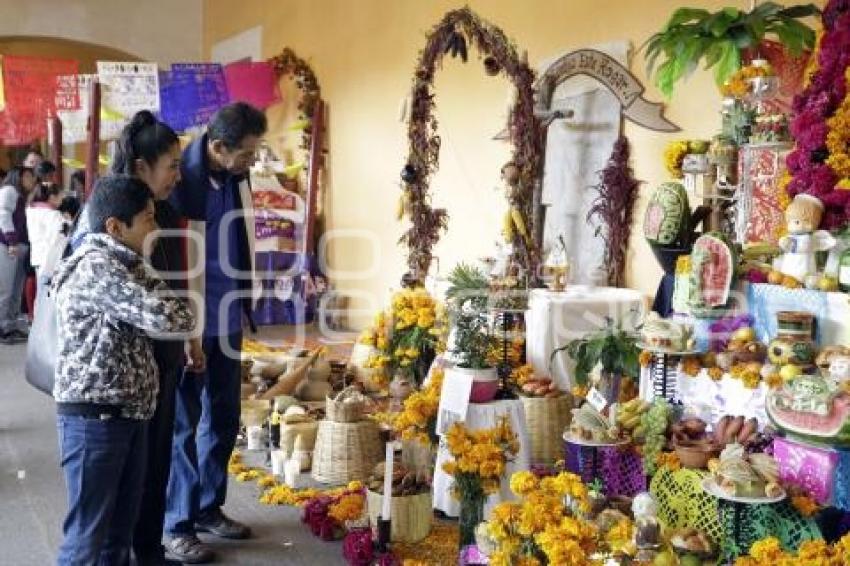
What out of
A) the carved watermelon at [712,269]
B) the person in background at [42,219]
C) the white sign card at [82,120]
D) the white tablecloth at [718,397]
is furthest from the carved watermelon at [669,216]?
the white sign card at [82,120]

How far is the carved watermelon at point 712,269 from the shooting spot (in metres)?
2.98

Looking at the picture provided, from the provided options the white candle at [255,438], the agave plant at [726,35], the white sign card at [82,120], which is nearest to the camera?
the agave plant at [726,35]

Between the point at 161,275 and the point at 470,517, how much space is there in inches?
47.1

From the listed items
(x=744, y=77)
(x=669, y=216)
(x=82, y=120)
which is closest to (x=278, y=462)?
(x=669, y=216)

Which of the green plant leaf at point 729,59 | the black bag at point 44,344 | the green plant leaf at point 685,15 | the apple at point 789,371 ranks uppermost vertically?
the green plant leaf at point 685,15

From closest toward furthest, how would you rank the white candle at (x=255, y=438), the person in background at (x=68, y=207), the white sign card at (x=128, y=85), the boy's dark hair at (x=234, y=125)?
1. the boy's dark hair at (x=234, y=125)
2. the white candle at (x=255, y=438)
3. the person in background at (x=68, y=207)
4. the white sign card at (x=128, y=85)

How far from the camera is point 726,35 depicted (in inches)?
126

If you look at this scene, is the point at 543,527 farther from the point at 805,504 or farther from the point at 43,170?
the point at 43,170

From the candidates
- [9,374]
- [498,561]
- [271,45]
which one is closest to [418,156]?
[9,374]

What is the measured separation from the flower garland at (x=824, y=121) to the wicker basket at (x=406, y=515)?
5.41ft

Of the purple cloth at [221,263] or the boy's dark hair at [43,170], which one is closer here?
the purple cloth at [221,263]

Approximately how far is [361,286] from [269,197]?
3.88 feet

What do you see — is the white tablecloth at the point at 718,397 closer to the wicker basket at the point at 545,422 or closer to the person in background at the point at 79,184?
the wicker basket at the point at 545,422

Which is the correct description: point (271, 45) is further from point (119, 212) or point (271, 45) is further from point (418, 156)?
point (119, 212)
